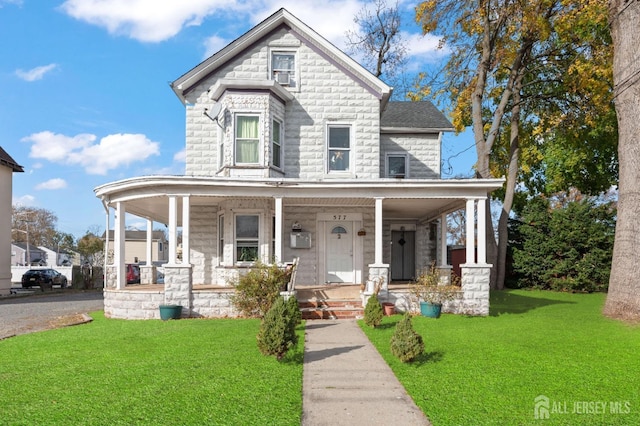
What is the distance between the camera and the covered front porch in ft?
39.4

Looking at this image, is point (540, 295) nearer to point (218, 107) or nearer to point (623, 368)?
point (623, 368)

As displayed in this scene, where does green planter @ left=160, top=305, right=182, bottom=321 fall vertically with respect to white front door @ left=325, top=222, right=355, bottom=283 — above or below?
below

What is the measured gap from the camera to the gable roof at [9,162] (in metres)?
22.3

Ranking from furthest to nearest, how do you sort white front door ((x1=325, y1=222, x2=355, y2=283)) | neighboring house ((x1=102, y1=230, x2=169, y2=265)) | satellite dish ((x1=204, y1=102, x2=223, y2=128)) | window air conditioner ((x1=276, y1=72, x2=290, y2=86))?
neighboring house ((x1=102, y1=230, x2=169, y2=265)), white front door ((x1=325, y1=222, x2=355, y2=283)), window air conditioner ((x1=276, y1=72, x2=290, y2=86)), satellite dish ((x1=204, y1=102, x2=223, y2=128))

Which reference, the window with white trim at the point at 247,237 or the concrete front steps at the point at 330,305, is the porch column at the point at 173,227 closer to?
the window with white trim at the point at 247,237

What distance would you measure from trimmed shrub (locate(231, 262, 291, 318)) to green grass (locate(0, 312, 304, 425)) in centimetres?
153

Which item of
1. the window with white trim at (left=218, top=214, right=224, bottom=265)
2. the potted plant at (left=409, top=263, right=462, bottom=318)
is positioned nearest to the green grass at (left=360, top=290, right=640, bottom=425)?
the potted plant at (left=409, top=263, right=462, bottom=318)

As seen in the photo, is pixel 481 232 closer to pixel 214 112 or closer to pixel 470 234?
pixel 470 234

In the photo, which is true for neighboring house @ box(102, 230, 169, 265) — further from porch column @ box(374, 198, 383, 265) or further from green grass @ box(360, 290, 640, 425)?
green grass @ box(360, 290, 640, 425)

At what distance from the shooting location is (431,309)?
1155 centimetres

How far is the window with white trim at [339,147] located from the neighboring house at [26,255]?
5956cm

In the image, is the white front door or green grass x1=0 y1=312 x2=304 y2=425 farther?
the white front door

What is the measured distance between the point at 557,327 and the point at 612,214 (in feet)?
39.9

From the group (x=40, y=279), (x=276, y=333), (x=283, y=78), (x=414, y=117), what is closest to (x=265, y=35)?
(x=283, y=78)
